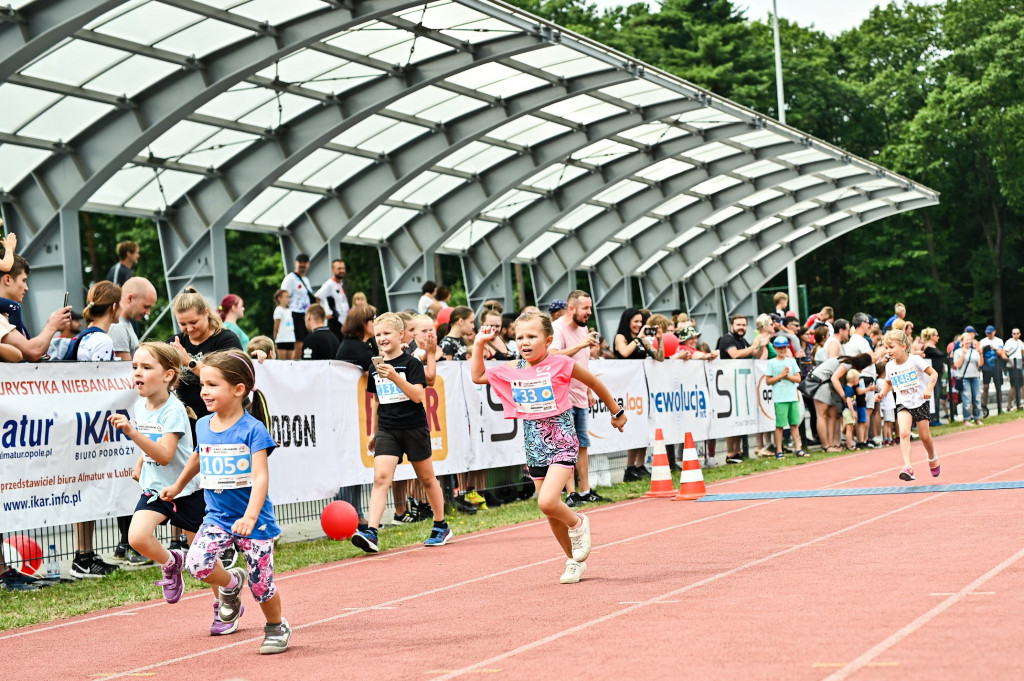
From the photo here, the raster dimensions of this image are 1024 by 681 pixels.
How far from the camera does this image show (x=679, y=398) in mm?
18953

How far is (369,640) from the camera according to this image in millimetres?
6723

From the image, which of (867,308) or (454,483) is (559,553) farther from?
(867,308)

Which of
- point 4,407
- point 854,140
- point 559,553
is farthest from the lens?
point 854,140

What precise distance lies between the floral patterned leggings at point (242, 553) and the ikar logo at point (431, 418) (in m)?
6.20

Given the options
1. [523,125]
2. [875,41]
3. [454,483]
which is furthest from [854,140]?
[454,483]

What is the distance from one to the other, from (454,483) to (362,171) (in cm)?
1214

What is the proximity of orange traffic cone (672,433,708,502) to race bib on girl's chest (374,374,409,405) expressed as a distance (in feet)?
13.8

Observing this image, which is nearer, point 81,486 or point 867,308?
point 81,486

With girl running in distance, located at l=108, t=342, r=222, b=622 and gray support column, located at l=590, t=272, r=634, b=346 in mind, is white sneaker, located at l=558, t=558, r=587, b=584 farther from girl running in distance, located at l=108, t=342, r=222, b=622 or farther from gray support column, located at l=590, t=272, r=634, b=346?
gray support column, located at l=590, t=272, r=634, b=346

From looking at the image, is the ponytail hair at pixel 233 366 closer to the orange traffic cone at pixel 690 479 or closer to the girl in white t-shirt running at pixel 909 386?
the orange traffic cone at pixel 690 479

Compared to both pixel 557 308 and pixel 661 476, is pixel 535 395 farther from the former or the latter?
pixel 661 476

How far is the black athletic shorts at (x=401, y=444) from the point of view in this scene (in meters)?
11.2

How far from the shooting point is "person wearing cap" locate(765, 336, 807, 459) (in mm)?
21047

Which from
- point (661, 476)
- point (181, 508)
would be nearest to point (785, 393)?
point (661, 476)
